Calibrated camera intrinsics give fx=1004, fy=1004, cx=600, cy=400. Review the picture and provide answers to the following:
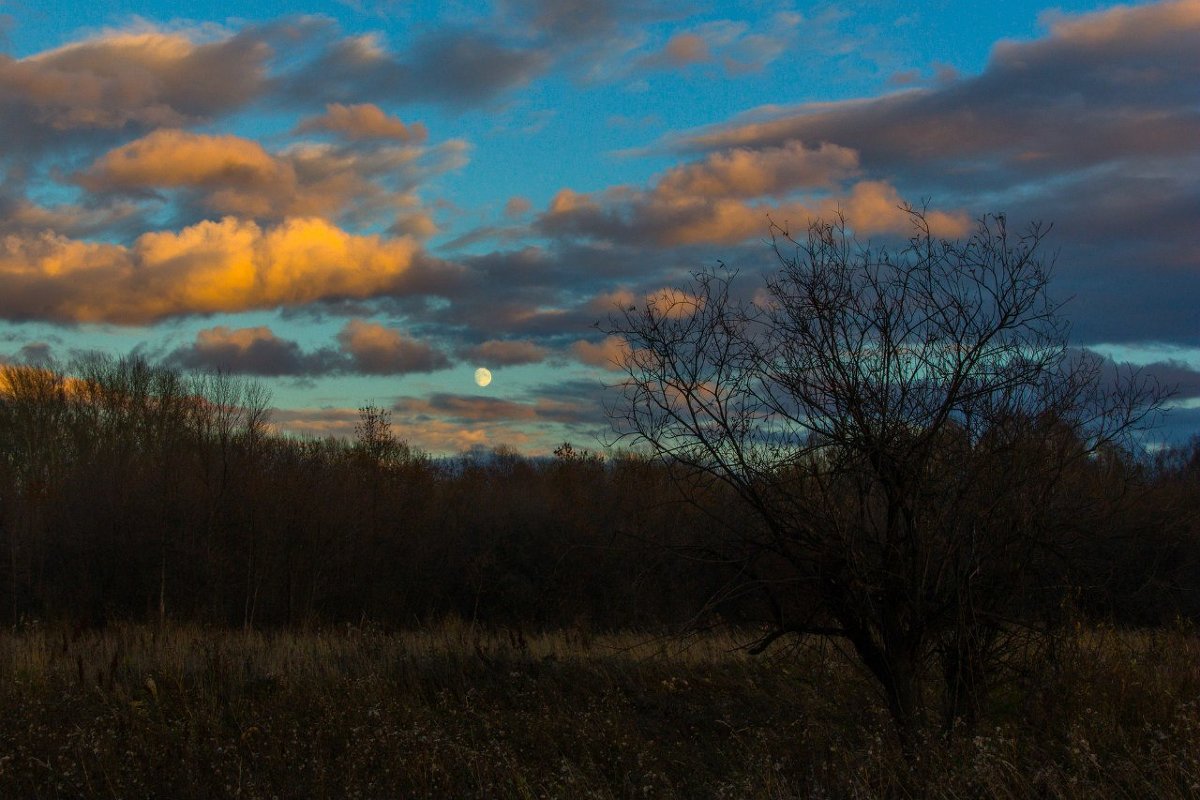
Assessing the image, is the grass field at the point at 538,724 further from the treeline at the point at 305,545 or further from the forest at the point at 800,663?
the treeline at the point at 305,545

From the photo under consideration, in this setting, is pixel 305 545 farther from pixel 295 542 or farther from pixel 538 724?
pixel 538 724

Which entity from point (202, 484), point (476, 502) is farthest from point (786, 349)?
point (476, 502)

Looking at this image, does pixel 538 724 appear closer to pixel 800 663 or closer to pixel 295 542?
pixel 800 663

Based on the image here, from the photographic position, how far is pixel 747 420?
8.13 metres

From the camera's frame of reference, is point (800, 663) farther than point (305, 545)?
No

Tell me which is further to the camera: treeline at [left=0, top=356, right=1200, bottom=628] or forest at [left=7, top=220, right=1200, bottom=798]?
treeline at [left=0, top=356, right=1200, bottom=628]

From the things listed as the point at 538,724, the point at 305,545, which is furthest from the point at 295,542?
the point at 538,724

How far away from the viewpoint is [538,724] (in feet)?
33.7

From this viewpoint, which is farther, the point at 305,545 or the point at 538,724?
the point at 305,545

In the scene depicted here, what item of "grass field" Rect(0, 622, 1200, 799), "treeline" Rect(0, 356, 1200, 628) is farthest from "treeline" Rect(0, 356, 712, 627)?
"grass field" Rect(0, 622, 1200, 799)

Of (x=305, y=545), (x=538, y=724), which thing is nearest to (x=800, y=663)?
(x=538, y=724)

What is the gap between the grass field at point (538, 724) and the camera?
7215 millimetres

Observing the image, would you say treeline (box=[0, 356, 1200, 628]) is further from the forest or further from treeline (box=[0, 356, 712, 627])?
the forest

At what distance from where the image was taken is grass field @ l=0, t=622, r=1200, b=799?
7215mm
